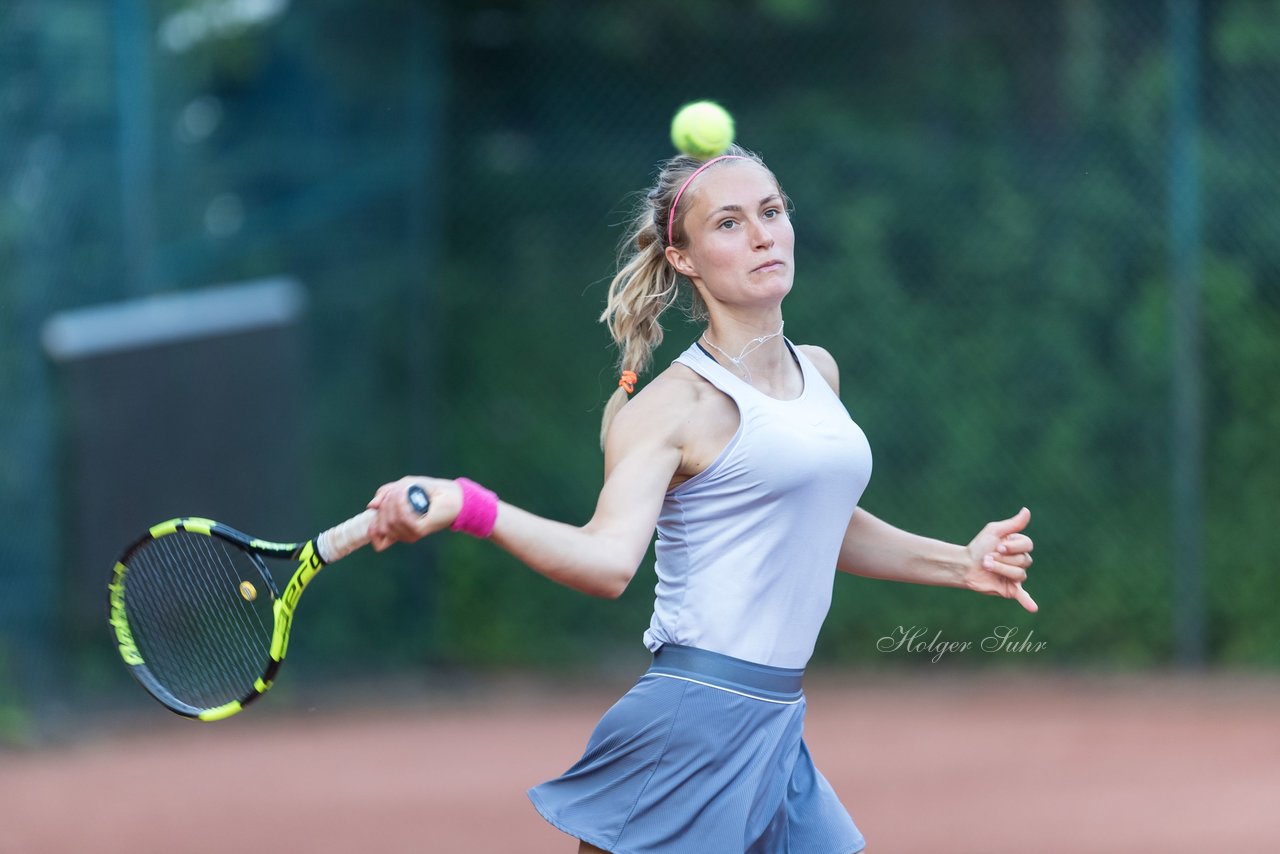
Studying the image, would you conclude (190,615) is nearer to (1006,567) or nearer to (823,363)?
(823,363)

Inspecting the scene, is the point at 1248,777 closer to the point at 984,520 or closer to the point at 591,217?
the point at 984,520

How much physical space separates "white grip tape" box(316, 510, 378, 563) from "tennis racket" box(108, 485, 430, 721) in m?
0.23

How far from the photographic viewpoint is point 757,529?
108 inches

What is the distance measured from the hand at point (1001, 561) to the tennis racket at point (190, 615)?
1.10 meters

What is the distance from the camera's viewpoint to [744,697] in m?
2.75

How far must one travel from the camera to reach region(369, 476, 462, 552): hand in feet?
7.75

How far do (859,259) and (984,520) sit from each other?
1.27 m

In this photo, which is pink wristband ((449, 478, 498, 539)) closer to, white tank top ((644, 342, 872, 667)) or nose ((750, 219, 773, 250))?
white tank top ((644, 342, 872, 667))

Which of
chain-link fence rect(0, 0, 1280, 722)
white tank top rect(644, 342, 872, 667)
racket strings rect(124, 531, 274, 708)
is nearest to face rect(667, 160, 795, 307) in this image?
white tank top rect(644, 342, 872, 667)

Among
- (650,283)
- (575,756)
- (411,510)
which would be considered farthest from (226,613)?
(575,756)

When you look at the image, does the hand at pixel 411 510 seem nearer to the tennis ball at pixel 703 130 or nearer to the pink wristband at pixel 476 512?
the pink wristband at pixel 476 512

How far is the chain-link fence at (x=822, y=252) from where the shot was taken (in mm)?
7281

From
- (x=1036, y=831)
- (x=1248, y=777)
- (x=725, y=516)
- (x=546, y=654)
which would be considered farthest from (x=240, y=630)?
(x=546, y=654)

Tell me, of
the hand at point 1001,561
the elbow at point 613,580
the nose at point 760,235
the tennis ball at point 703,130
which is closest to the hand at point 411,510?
the elbow at point 613,580
